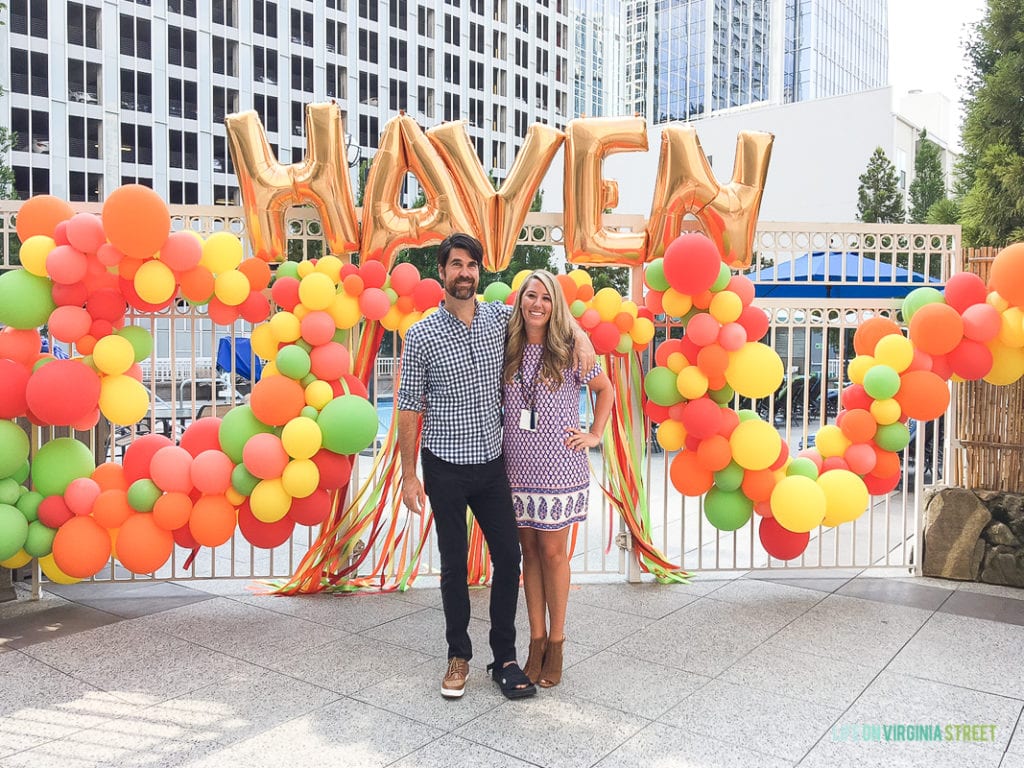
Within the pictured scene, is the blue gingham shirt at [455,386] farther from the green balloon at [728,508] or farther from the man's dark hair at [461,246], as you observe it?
the green balloon at [728,508]

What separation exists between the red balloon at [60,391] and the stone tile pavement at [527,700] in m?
1.12

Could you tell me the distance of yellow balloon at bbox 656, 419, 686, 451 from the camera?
4508mm

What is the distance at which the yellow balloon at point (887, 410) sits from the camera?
4484 millimetres

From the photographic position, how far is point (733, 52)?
9050 centimetres

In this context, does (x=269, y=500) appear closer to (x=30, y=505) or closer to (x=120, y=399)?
(x=120, y=399)

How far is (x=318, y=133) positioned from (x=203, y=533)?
2202 millimetres

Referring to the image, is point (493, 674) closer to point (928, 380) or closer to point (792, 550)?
point (792, 550)

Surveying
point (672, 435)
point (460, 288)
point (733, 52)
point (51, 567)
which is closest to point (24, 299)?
point (51, 567)

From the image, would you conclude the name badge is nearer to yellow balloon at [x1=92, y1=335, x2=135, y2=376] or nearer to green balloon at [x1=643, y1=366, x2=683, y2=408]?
green balloon at [x1=643, y1=366, x2=683, y2=408]

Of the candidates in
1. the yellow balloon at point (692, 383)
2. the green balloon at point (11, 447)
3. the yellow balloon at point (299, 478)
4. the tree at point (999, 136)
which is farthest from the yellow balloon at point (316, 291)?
the tree at point (999, 136)

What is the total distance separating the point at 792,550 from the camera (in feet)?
15.2

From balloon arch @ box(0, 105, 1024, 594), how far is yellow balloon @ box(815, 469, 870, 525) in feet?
0.04

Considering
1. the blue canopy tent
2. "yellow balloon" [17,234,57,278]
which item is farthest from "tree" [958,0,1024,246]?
"yellow balloon" [17,234,57,278]

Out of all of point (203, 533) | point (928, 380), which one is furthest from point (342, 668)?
point (928, 380)
